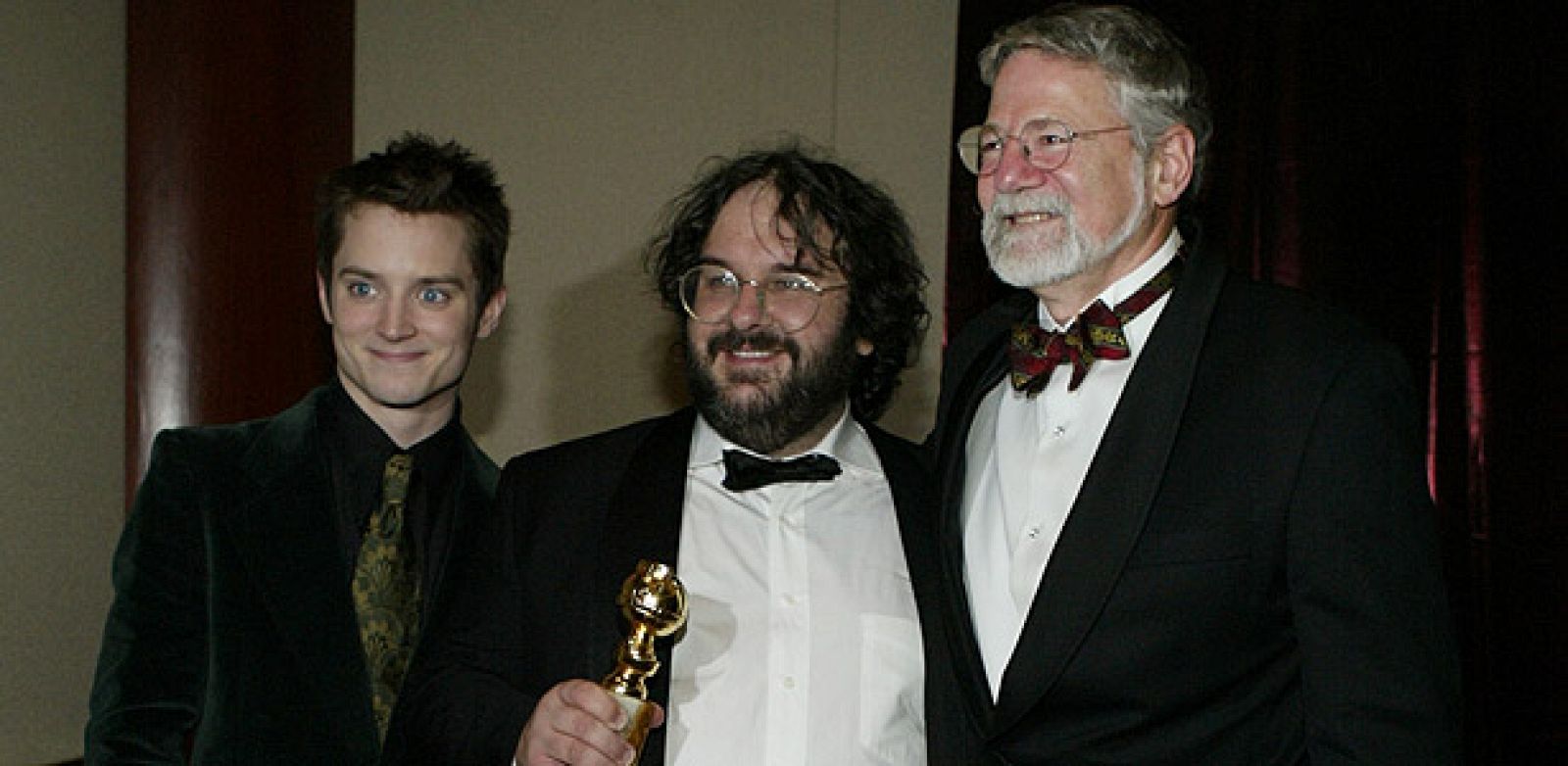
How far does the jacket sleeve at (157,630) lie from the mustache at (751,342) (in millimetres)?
820

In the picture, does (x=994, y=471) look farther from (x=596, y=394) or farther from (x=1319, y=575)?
(x=596, y=394)

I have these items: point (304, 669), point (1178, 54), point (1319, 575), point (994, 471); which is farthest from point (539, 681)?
point (1178, 54)

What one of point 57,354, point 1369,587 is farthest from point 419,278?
point 57,354

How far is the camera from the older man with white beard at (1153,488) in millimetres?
1799

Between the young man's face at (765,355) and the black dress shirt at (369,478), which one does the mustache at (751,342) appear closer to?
the young man's face at (765,355)

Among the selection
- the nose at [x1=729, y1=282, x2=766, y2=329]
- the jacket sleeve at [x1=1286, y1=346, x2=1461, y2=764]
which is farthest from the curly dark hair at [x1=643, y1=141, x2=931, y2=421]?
the jacket sleeve at [x1=1286, y1=346, x2=1461, y2=764]

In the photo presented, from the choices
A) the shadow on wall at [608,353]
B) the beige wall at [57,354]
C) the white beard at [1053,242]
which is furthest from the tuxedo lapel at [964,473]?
the beige wall at [57,354]

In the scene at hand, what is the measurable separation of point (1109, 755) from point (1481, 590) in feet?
6.34

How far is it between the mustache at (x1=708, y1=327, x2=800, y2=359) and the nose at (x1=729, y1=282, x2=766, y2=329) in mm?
12

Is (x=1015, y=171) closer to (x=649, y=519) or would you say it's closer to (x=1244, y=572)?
(x=1244, y=572)

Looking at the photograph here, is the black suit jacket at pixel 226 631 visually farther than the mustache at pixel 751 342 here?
No

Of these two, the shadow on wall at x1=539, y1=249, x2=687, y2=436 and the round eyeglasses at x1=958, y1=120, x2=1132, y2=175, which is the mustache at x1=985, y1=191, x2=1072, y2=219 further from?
the shadow on wall at x1=539, y1=249, x2=687, y2=436

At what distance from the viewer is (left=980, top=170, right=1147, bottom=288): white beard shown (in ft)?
6.91

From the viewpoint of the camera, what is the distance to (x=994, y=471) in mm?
2234
